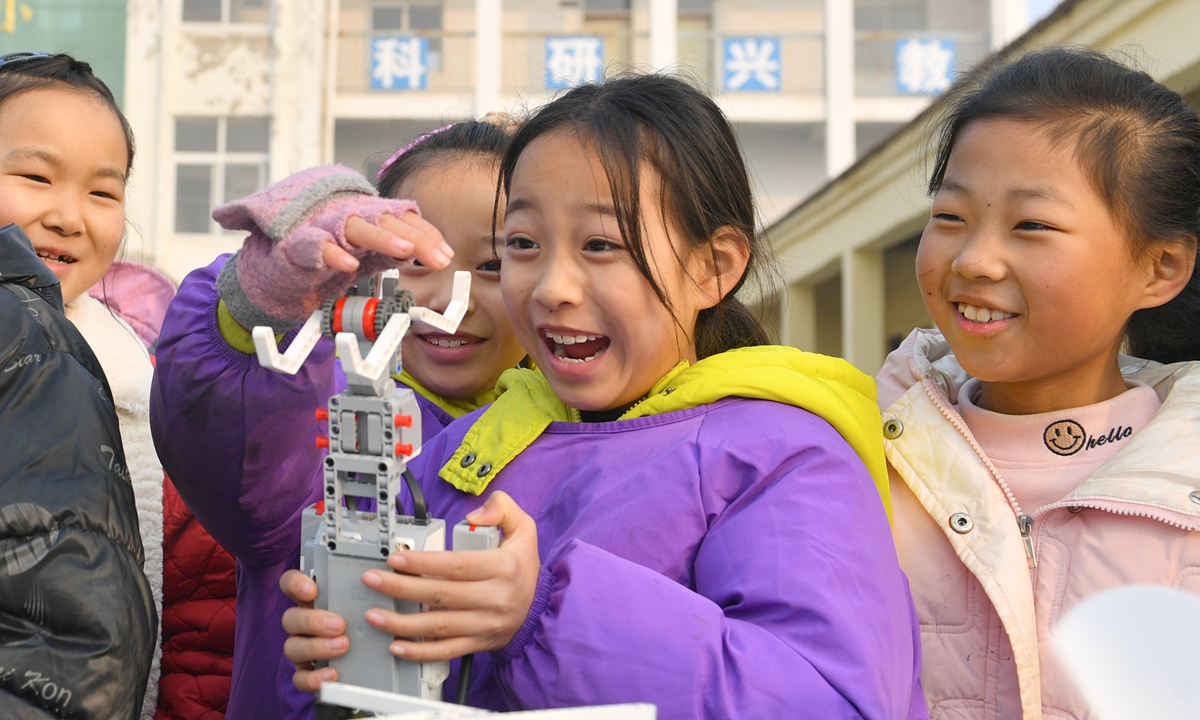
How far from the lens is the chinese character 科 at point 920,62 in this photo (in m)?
17.5

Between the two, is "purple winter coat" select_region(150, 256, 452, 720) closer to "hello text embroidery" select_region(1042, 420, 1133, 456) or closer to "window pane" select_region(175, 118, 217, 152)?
"hello text embroidery" select_region(1042, 420, 1133, 456)

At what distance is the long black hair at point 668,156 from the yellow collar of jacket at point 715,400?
13 cm

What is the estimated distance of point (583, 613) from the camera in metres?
1.08

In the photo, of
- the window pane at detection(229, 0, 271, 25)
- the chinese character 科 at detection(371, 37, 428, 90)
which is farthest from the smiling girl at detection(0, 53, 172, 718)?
the window pane at detection(229, 0, 271, 25)

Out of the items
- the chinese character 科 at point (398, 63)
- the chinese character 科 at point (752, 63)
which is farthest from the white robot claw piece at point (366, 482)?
the chinese character 科 at point (752, 63)

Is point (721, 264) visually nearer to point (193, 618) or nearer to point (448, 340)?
point (448, 340)

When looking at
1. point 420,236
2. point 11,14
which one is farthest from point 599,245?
point 11,14

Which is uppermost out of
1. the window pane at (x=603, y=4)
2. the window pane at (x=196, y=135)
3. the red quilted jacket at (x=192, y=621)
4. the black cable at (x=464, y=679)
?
the window pane at (x=603, y=4)

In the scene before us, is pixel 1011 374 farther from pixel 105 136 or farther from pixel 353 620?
pixel 105 136

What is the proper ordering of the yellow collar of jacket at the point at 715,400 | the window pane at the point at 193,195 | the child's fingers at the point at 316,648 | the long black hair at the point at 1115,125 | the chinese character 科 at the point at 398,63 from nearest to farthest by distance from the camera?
the child's fingers at the point at 316,648 < the yellow collar of jacket at the point at 715,400 < the long black hair at the point at 1115,125 < the window pane at the point at 193,195 < the chinese character 科 at the point at 398,63

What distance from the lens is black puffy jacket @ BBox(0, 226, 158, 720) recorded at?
3.28ft

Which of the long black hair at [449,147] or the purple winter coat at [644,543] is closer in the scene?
the purple winter coat at [644,543]

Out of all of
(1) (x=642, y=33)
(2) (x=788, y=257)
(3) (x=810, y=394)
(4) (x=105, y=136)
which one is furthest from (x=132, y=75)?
(3) (x=810, y=394)

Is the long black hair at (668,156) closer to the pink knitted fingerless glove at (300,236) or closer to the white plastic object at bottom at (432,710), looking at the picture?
the pink knitted fingerless glove at (300,236)
